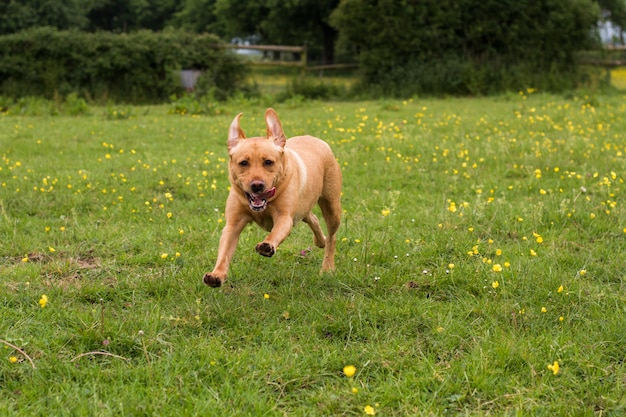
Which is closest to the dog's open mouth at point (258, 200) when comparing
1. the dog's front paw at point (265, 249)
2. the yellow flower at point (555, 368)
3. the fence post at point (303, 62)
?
the dog's front paw at point (265, 249)

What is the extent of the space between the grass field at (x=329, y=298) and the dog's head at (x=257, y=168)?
27.6 inches

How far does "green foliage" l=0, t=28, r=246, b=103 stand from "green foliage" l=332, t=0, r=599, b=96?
16.6 ft

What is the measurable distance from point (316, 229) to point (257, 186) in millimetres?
1260

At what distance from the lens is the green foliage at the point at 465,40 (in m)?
20.5

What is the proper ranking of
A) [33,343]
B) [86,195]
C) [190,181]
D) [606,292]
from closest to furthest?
[33,343] → [606,292] → [86,195] → [190,181]

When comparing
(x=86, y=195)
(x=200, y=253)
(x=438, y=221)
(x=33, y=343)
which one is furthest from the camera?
(x=86, y=195)

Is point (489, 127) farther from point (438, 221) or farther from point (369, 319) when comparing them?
point (369, 319)

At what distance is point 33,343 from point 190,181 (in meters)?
4.23

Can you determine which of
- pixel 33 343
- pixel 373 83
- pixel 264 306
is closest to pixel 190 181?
pixel 264 306

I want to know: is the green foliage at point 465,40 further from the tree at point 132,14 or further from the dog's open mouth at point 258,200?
the tree at point 132,14

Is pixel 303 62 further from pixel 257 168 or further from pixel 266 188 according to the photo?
pixel 266 188

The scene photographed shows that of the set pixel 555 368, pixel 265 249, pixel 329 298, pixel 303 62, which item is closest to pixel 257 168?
pixel 265 249

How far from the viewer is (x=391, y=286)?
4449 millimetres

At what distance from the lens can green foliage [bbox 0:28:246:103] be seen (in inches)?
814
